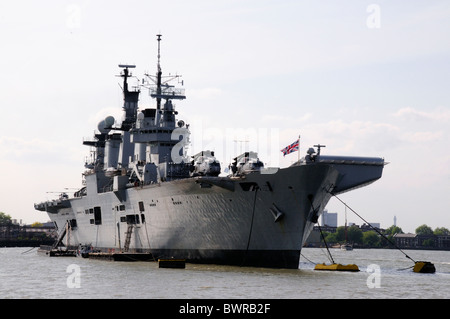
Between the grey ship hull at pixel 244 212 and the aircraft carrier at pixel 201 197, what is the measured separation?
6cm

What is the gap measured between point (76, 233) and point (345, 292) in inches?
1764

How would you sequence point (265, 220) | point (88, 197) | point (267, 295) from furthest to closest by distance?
point (88, 197)
point (265, 220)
point (267, 295)

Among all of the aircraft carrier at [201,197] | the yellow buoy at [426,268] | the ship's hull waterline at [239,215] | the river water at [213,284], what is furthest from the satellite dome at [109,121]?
the yellow buoy at [426,268]

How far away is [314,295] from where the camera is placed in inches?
1169

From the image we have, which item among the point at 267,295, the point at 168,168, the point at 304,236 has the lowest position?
the point at 267,295

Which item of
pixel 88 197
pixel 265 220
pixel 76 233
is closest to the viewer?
pixel 265 220

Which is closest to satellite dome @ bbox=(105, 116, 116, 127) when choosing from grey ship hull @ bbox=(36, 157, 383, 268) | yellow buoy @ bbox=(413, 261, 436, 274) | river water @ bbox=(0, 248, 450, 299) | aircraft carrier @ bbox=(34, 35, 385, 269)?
aircraft carrier @ bbox=(34, 35, 385, 269)

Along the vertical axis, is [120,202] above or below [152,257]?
above

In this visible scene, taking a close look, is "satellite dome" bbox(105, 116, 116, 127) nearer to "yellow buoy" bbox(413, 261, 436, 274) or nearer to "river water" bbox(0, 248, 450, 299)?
"river water" bbox(0, 248, 450, 299)

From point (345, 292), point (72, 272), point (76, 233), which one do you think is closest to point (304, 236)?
point (345, 292)

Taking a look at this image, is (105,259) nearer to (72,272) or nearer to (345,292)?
(72,272)

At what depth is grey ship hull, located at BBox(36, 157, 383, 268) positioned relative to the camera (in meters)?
40.7

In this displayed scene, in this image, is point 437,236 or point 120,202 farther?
point 437,236

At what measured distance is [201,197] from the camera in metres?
43.9
